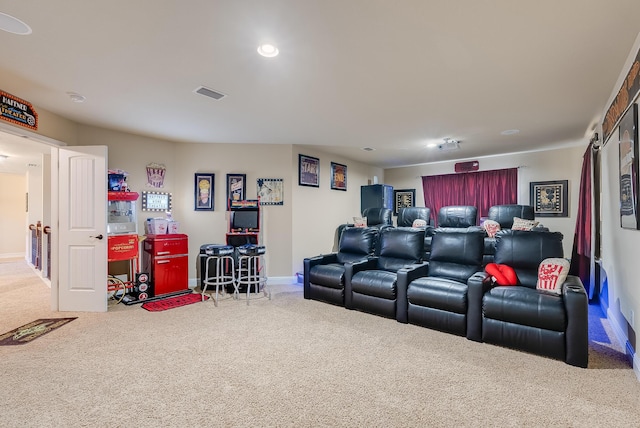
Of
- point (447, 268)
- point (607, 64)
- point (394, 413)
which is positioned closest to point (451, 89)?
point (607, 64)

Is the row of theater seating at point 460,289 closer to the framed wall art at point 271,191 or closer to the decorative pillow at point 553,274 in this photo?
the decorative pillow at point 553,274

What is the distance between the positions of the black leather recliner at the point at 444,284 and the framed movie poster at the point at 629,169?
139 centimetres

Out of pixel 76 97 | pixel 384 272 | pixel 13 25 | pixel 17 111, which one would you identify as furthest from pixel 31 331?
pixel 384 272

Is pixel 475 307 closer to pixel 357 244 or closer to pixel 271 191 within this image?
pixel 357 244

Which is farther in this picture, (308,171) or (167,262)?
(308,171)

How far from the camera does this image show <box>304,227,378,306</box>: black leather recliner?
4.18 metres

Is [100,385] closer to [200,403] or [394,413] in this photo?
[200,403]

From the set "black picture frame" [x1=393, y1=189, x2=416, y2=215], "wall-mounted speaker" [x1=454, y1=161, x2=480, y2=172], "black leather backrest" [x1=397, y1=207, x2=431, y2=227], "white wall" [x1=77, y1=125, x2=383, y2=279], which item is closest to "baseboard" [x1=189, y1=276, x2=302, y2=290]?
"white wall" [x1=77, y1=125, x2=383, y2=279]

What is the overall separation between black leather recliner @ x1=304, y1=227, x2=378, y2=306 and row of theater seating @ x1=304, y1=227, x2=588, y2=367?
0.01m

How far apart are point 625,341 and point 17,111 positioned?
6501mm

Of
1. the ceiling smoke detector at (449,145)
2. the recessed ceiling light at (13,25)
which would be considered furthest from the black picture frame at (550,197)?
the recessed ceiling light at (13,25)

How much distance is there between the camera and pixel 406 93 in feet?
10.6

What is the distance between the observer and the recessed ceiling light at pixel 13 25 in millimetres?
1959

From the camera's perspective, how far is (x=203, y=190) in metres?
5.31
